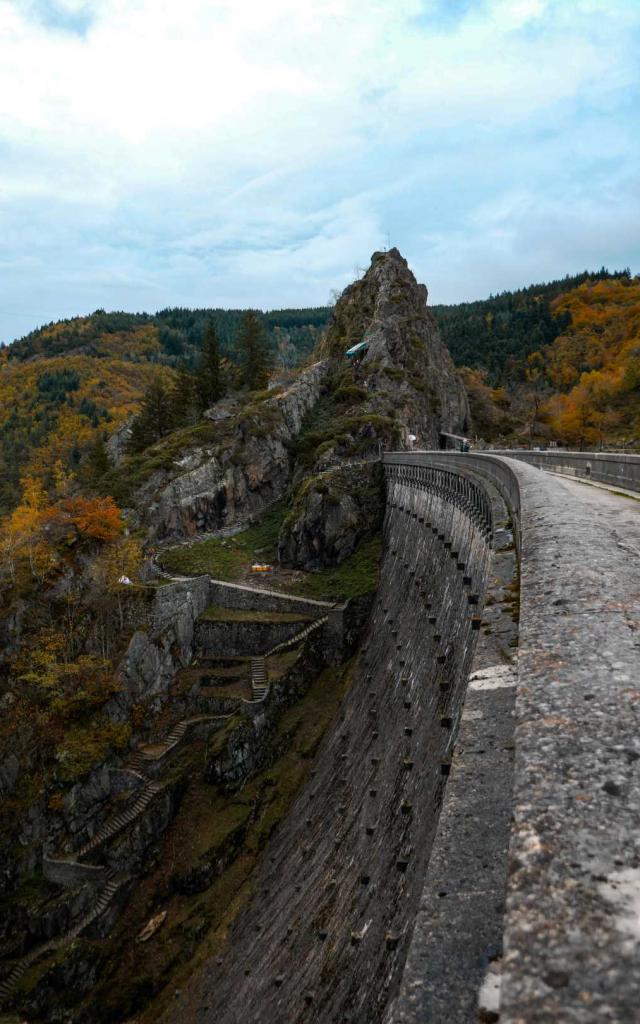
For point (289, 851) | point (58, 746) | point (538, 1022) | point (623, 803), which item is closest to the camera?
point (538, 1022)

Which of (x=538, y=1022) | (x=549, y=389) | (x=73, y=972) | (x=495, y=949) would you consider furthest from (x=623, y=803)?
(x=549, y=389)

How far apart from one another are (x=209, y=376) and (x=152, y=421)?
974cm

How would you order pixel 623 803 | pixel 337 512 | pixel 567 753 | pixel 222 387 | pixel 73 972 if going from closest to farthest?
1. pixel 623 803
2. pixel 567 753
3. pixel 73 972
4. pixel 337 512
5. pixel 222 387

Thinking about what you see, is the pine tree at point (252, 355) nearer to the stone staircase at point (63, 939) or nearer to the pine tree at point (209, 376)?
the pine tree at point (209, 376)

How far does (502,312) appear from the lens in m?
160

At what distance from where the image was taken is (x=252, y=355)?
252ft

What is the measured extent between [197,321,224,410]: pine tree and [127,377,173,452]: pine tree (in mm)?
4908

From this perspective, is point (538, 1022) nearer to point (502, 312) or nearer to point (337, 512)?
point (337, 512)

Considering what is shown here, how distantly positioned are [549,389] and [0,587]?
328ft

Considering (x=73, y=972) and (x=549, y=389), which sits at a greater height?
(x=549, y=389)

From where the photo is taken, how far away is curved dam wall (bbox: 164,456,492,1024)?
12.6 metres

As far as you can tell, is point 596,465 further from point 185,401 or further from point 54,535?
point 185,401

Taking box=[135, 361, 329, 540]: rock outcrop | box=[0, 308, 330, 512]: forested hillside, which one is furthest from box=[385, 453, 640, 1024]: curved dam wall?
box=[0, 308, 330, 512]: forested hillside

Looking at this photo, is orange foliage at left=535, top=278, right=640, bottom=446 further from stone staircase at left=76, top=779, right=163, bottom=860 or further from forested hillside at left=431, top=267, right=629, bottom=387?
stone staircase at left=76, top=779, right=163, bottom=860
